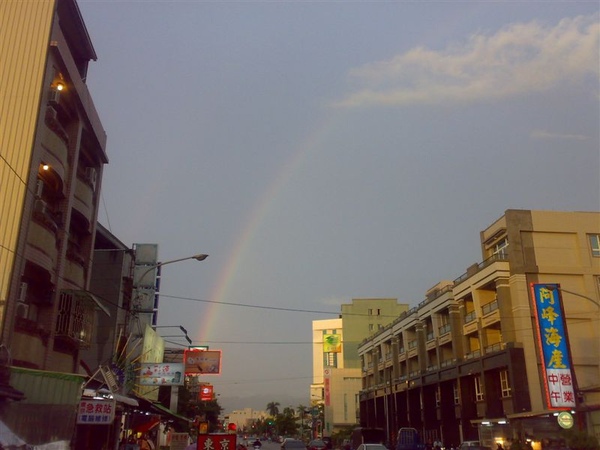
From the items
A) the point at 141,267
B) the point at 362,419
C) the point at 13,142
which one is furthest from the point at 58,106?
the point at 362,419

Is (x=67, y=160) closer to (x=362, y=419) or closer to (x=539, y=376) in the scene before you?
(x=539, y=376)

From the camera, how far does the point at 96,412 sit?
19.2 m

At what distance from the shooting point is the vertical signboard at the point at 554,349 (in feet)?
120

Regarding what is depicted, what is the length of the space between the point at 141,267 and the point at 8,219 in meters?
25.7

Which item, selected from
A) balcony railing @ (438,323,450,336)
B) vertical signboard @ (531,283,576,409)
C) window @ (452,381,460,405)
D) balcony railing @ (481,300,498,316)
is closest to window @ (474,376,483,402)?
window @ (452,381,460,405)

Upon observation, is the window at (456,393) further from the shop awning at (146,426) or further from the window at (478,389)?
the shop awning at (146,426)

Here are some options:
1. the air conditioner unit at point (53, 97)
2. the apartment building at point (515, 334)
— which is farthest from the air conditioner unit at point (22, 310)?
the apartment building at point (515, 334)

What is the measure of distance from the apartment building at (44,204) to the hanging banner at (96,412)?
6.35 ft

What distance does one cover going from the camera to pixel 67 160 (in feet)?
85.7

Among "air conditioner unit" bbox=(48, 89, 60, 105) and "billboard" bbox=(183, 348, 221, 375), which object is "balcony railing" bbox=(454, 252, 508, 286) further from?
"air conditioner unit" bbox=(48, 89, 60, 105)

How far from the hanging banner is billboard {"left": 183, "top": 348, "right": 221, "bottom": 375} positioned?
35.3 m

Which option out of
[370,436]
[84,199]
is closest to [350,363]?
[370,436]

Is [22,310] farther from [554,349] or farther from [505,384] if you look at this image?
[505,384]

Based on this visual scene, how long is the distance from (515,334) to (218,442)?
35.6 m
